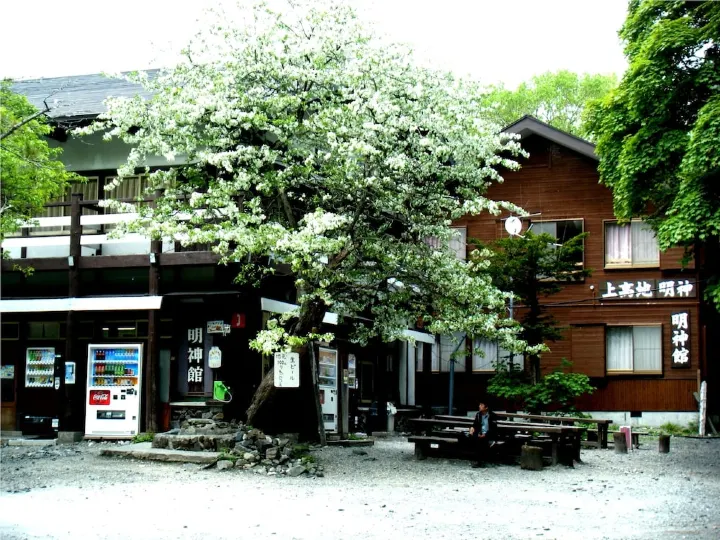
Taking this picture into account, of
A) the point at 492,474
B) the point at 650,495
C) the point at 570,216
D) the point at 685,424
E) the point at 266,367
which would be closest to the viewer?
the point at 650,495

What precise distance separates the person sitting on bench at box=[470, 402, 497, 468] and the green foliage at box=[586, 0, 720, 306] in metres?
5.01

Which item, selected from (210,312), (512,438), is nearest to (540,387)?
(512,438)

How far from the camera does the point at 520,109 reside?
45.9 metres

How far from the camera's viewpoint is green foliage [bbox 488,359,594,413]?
84.6 ft

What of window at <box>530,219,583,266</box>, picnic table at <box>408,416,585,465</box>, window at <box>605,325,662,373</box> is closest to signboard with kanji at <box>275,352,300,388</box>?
picnic table at <box>408,416,585,465</box>

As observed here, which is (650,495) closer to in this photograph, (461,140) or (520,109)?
(461,140)

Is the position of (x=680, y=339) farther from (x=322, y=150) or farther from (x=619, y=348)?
(x=322, y=150)

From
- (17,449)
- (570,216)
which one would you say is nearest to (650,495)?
(17,449)

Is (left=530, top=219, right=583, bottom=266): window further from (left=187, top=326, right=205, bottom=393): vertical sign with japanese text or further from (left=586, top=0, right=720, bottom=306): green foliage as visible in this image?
(left=187, top=326, right=205, bottom=393): vertical sign with japanese text

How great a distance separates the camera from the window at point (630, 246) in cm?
2967

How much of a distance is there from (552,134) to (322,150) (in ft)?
50.7

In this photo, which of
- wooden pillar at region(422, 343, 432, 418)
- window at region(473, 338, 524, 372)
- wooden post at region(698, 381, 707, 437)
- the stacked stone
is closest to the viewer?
the stacked stone

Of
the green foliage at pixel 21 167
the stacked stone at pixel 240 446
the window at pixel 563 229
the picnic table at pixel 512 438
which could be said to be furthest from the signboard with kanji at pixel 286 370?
the window at pixel 563 229

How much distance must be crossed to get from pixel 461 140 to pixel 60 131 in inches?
404
